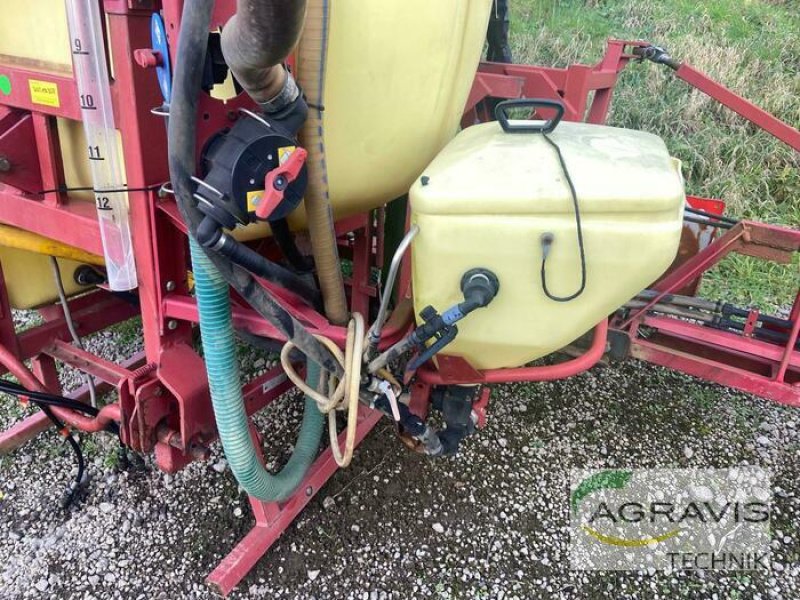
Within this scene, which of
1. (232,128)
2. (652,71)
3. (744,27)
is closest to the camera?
(232,128)

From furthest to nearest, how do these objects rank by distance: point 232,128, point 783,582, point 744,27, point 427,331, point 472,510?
point 744,27
point 472,510
point 783,582
point 427,331
point 232,128

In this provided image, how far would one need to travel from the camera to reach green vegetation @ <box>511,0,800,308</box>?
4340mm

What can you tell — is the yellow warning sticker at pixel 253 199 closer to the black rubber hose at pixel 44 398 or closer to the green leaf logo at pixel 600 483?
the black rubber hose at pixel 44 398

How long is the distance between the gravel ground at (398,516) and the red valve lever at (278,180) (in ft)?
4.08

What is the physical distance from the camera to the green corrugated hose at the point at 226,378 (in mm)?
1318

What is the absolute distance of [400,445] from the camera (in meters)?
2.33

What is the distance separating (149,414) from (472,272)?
0.88 m

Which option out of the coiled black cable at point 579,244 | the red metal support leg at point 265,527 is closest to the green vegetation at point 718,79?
the red metal support leg at point 265,527

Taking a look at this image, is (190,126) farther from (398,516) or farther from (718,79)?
(718,79)

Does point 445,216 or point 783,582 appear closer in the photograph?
point 445,216

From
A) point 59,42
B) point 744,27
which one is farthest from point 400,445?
point 744,27

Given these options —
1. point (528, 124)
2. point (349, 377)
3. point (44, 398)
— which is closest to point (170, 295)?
point (349, 377)

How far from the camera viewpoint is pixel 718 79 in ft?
16.7

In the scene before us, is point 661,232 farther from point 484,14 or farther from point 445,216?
point 484,14
